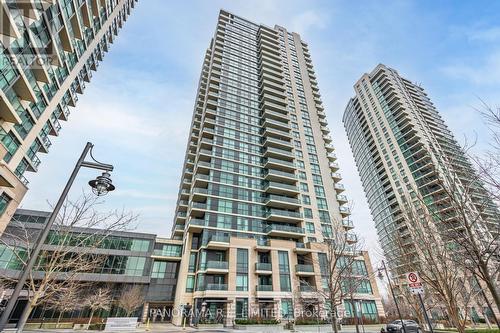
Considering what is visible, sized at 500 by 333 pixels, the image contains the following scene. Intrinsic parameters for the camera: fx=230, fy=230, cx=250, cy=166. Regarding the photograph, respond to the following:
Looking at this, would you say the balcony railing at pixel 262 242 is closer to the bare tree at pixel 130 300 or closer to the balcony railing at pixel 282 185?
the balcony railing at pixel 282 185

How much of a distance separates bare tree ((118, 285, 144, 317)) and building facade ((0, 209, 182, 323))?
74.0 inches

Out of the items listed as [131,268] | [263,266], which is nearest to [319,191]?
[263,266]

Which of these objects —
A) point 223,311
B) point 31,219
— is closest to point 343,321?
point 223,311

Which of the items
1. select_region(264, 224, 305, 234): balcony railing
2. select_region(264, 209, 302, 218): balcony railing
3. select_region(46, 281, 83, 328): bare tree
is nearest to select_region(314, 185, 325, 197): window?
select_region(264, 209, 302, 218): balcony railing

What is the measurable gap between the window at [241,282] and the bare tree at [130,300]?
13.8 meters

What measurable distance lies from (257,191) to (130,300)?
24.8 m

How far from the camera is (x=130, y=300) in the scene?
30.0 m

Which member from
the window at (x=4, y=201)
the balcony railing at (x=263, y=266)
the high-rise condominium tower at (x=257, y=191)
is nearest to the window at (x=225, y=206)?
the high-rise condominium tower at (x=257, y=191)

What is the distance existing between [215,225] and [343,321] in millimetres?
21903

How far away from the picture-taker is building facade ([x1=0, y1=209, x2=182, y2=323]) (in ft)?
103

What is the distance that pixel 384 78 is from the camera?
82312mm

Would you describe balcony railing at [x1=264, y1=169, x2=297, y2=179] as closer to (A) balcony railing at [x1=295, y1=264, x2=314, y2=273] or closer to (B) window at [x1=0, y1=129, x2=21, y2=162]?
(A) balcony railing at [x1=295, y1=264, x2=314, y2=273]

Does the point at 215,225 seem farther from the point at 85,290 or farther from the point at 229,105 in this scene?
the point at 229,105

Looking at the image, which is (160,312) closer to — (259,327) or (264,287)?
(264,287)
